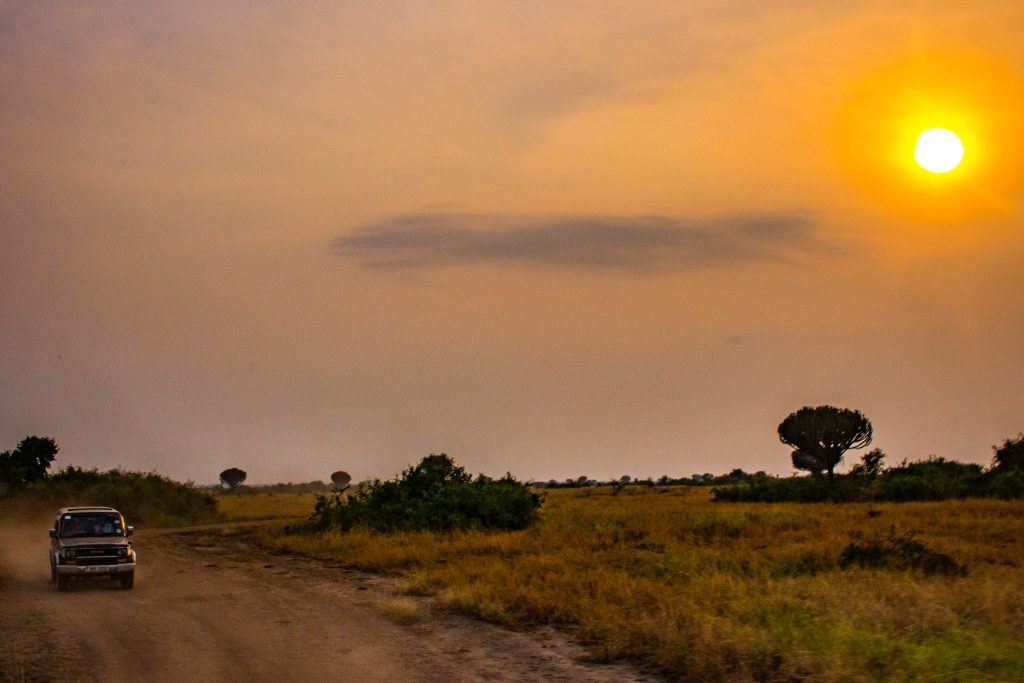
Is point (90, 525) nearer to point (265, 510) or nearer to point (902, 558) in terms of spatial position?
point (902, 558)

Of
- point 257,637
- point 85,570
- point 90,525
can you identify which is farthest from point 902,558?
point 90,525

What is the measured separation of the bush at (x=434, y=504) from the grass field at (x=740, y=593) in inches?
116

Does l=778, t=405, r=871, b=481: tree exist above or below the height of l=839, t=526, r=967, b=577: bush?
above

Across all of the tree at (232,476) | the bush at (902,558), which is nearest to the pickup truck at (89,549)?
the bush at (902,558)

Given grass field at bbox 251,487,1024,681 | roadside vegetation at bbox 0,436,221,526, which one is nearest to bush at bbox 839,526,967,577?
grass field at bbox 251,487,1024,681

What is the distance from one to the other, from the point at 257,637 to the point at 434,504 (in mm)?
23117

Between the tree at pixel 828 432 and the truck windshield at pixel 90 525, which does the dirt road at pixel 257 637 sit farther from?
the tree at pixel 828 432

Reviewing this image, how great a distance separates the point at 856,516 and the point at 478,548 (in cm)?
1897

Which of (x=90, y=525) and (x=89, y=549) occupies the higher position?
(x=90, y=525)

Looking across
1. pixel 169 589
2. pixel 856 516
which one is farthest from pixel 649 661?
pixel 856 516

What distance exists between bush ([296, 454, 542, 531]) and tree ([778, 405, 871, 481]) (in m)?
36.5

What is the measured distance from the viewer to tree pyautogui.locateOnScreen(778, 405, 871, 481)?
71.5 metres

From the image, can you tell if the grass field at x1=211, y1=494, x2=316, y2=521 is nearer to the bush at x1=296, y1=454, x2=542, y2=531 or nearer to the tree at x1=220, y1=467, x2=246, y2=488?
the bush at x1=296, y1=454, x2=542, y2=531

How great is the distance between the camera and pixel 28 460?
70438 millimetres
